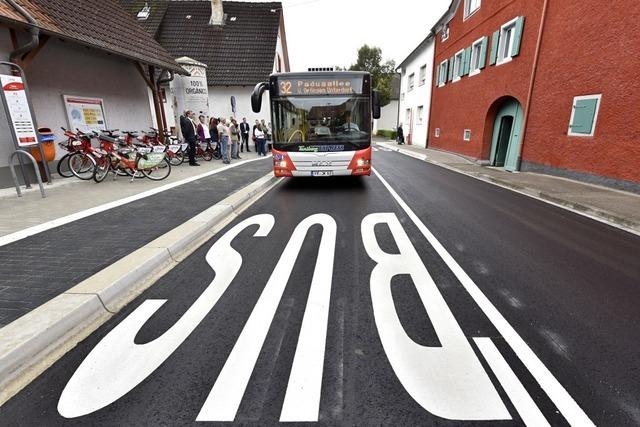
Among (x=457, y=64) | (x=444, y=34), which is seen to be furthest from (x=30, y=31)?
(x=444, y=34)

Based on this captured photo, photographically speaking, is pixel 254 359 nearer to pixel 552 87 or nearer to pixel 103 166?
pixel 103 166

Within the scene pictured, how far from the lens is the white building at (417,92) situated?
23984 mm

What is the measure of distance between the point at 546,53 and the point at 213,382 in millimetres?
13516

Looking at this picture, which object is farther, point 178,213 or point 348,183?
point 348,183

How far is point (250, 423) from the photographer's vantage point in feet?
6.31

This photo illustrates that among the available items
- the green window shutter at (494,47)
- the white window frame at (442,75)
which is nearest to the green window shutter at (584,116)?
the green window shutter at (494,47)

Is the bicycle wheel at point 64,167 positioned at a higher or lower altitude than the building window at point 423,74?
lower

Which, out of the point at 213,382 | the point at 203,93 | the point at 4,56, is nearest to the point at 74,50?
the point at 4,56

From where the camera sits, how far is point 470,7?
55.9 ft

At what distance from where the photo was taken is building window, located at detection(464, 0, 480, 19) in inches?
639

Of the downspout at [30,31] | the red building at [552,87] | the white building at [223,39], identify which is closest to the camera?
the downspout at [30,31]

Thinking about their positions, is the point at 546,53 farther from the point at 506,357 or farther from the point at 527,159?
the point at 506,357

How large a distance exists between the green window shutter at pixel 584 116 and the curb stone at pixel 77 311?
35.0 ft

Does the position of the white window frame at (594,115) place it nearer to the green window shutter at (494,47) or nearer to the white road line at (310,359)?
the green window shutter at (494,47)
